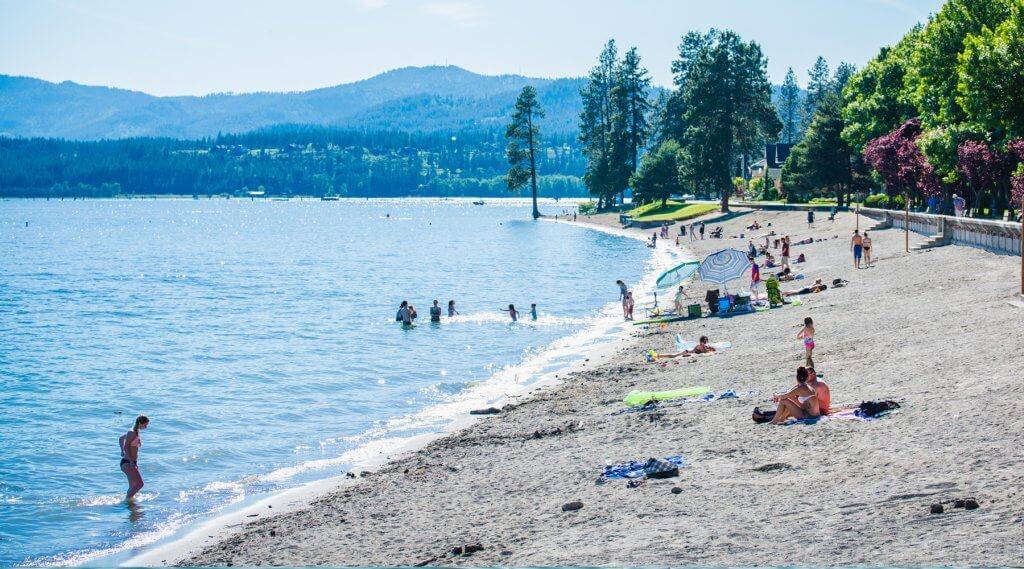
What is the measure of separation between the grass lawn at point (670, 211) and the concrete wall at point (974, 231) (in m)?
52.1

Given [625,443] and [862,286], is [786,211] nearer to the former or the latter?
[862,286]

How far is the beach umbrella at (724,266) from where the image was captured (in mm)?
36312

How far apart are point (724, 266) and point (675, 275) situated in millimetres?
2633

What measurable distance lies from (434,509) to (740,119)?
89414mm

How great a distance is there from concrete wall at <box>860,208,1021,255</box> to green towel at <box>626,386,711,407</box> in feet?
57.3

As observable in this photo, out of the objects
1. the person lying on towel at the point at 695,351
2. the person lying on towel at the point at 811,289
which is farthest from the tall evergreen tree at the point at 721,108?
the person lying on towel at the point at 695,351

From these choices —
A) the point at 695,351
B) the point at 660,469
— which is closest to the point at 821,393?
the point at 660,469

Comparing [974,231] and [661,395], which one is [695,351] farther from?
[974,231]

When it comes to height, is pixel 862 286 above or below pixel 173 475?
above

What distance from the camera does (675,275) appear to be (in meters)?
38.6

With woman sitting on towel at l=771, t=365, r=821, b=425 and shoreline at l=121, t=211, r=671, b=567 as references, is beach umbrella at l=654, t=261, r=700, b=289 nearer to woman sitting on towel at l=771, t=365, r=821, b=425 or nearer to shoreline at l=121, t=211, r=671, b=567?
shoreline at l=121, t=211, r=671, b=567

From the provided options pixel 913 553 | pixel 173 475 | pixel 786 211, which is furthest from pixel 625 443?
pixel 786 211

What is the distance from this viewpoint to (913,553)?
33.3 ft

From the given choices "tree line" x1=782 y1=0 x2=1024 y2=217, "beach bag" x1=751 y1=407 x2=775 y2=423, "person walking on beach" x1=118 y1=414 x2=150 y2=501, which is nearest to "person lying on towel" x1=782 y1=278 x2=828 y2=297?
"tree line" x1=782 y1=0 x2=1024 y2=217
